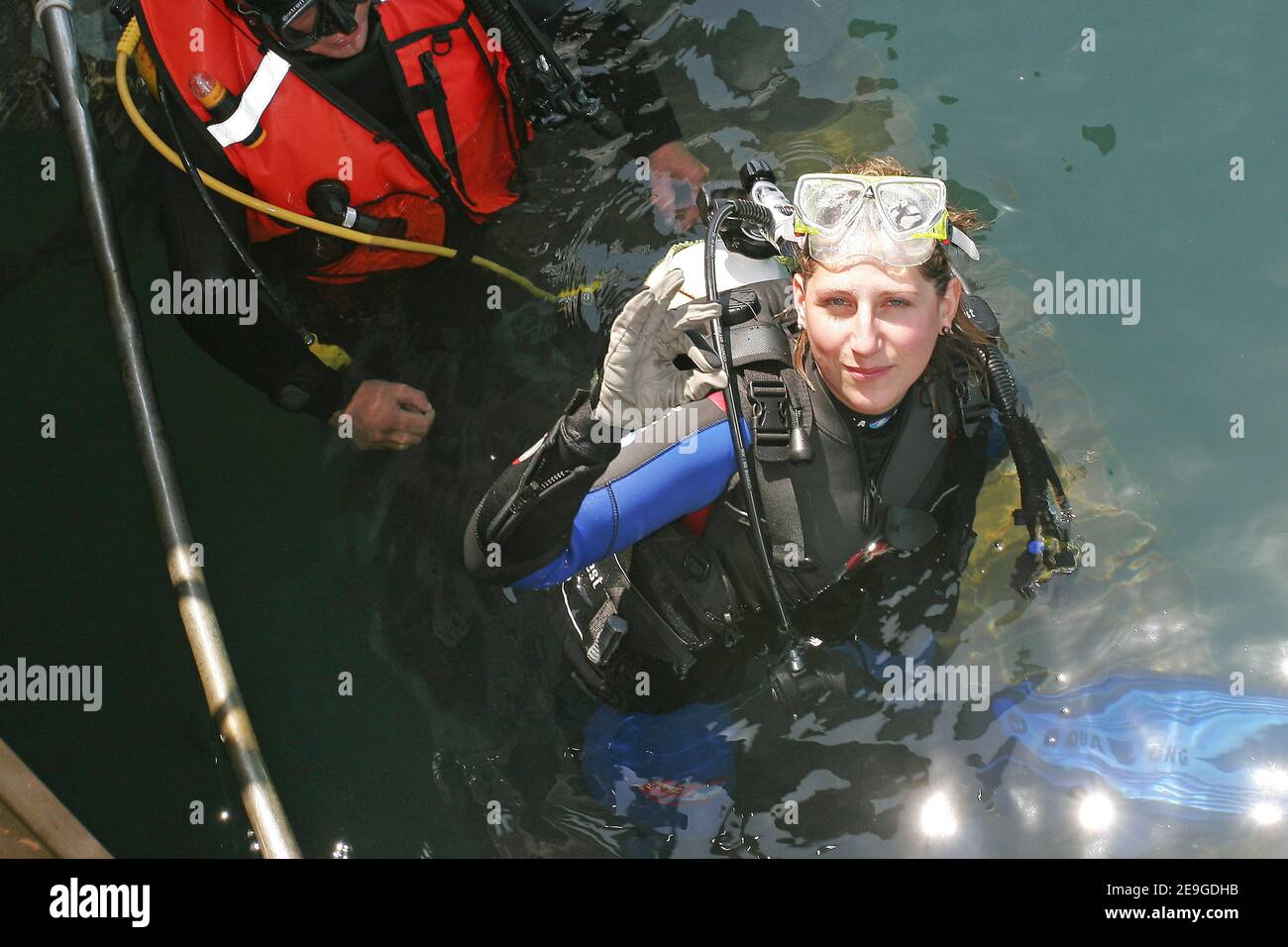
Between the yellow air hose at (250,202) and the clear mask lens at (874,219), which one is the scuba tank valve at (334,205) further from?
the clear mask lens at (874,219)

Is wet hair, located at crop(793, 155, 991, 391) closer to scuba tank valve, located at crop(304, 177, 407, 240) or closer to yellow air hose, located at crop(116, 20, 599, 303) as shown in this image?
yellow air hose, located at crop(116, 20, 599, 303)

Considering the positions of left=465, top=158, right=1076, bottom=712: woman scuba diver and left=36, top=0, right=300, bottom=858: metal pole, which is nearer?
left=465, top=158, right=1076, bottom=712: woman scuba diver

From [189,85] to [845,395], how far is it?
2446 mm

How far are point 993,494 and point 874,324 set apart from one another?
1469mm

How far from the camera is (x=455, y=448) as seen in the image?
4.39 meters

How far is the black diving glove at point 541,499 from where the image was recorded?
2785 millimetres

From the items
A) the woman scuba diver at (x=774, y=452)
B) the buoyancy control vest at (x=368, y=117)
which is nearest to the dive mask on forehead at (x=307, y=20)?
the buoyancy control vest at (x=368, y=117)

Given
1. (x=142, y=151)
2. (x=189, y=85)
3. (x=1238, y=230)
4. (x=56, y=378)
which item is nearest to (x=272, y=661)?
(x=56, y=378)

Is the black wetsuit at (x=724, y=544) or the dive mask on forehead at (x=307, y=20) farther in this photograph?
the dive mask on forehead at (x=307, y=20)

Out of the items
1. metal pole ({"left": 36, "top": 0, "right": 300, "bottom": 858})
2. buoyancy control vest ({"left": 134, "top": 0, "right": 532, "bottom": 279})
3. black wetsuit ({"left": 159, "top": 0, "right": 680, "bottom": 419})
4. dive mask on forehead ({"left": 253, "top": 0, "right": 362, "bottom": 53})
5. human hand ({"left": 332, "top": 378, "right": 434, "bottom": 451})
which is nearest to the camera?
metal pole ({"left": 36, "top": 0, "right": 300, "bottom": 858})

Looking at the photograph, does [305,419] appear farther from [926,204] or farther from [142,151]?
[926,204]

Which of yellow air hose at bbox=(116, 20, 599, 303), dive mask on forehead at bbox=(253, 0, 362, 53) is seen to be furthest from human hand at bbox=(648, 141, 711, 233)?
dive mask on forehead at bbox=(253, 0, 362, 53)

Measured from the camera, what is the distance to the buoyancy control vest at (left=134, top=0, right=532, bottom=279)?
387 cm

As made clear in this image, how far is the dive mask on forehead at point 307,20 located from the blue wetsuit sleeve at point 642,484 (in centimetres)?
183
